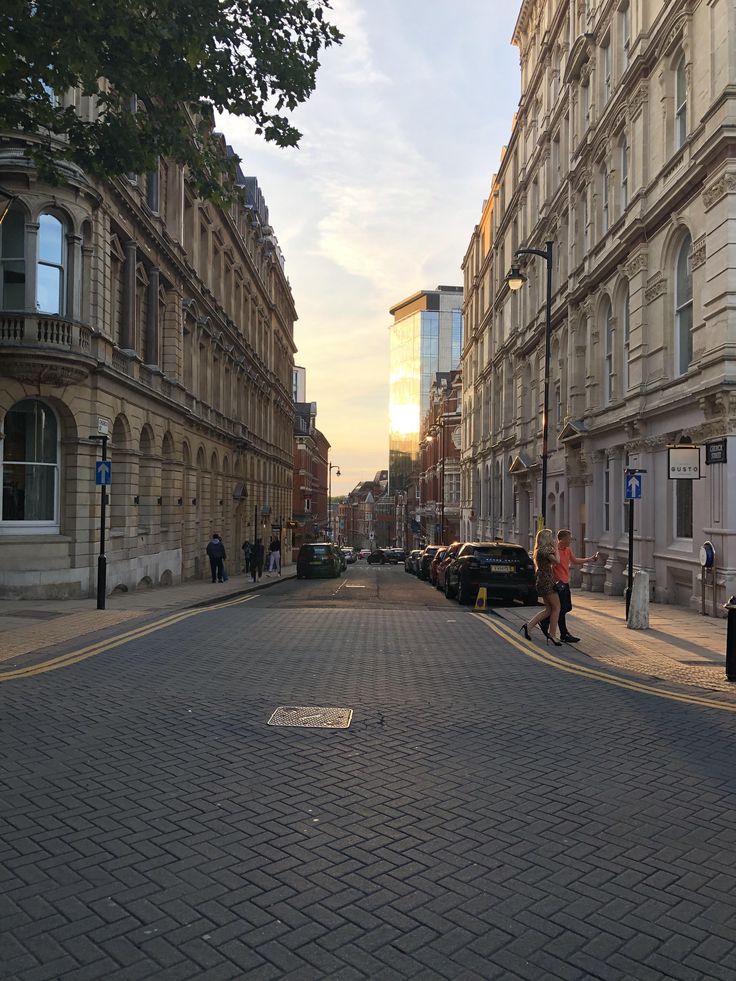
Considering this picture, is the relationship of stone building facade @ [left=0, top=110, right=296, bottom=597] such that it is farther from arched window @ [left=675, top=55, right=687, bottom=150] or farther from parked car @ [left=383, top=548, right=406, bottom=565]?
parked car @ [left=383, top=548, right=406, bottom=565]

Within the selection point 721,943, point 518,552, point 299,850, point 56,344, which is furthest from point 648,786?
point 56,344

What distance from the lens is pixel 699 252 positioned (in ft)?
55.1

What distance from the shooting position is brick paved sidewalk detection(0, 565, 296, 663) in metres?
11.1

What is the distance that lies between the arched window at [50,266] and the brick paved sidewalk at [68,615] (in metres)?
7.07

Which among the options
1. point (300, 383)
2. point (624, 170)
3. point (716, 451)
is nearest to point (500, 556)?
point (716, 451)

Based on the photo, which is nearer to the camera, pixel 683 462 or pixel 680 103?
pixel 683 462

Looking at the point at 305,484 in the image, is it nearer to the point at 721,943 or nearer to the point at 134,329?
the point at 134,329

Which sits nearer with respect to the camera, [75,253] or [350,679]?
[350,679]

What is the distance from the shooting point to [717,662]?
10234 millimetres

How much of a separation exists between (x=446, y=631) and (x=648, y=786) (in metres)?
7.97

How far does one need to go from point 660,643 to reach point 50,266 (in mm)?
15767

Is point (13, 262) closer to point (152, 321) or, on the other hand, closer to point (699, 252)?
point (152, 321)

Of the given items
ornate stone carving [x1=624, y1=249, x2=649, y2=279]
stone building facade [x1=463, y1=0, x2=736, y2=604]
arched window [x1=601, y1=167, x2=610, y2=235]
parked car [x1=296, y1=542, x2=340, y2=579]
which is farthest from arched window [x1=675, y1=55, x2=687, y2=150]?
parked car [x1=296, y1=542, x2=340, y2=579]

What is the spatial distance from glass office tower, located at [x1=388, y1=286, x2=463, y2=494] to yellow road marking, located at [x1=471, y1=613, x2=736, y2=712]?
112625 mm
